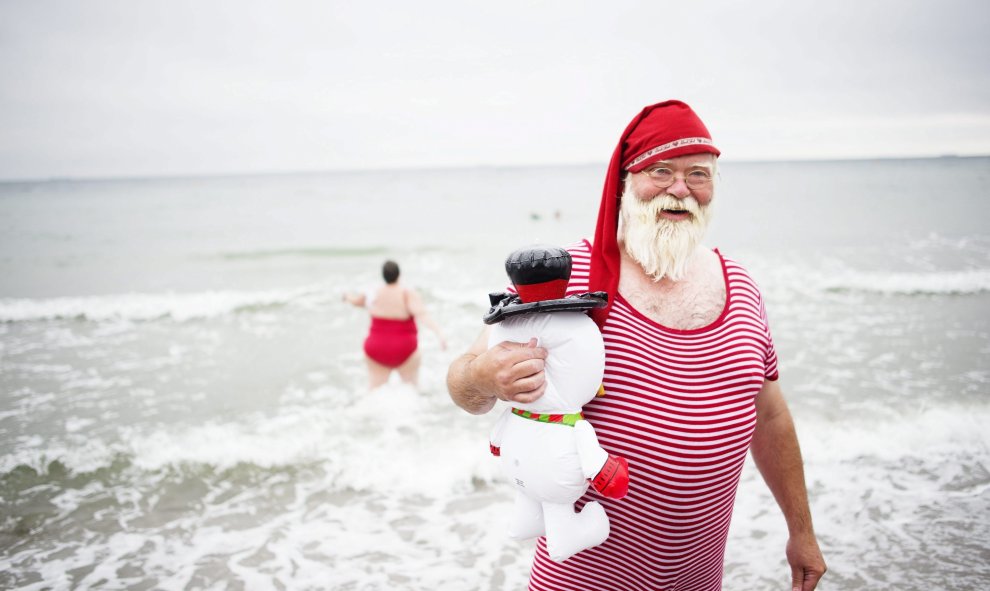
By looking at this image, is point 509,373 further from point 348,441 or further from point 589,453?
point 348,441

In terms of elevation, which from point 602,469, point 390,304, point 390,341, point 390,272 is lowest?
point 390,341

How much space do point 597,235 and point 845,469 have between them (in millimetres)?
4735

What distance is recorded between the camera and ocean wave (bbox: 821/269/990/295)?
40.5 ft

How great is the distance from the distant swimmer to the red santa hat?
5556mm

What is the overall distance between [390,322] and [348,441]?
172cm

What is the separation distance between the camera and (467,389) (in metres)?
1.63

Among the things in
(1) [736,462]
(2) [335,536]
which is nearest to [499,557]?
(2) [335,536]

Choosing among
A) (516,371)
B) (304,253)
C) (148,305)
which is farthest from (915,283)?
(304,253)

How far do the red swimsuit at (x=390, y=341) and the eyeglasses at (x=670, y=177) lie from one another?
582 cm

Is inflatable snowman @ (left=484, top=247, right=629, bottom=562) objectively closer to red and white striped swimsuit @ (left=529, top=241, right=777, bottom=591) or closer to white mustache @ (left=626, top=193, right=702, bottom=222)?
red and white striped swimsuit @ (left=529, top=241, right=777, bottom=591)

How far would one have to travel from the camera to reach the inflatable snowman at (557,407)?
144cm

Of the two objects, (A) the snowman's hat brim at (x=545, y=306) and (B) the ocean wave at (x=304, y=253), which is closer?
(A) the snowman's hat brim at (x=545, y=306)

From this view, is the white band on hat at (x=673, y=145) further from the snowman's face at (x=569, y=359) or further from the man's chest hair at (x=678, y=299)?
the snowman's face at (x=569, y=359)

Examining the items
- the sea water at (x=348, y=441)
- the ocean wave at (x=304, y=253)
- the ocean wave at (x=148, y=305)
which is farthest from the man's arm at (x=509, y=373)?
the ocean wave at (x=304, y=253)
